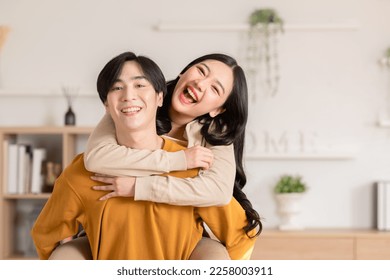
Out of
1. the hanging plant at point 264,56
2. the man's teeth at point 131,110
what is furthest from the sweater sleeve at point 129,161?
the hanging plant at point 264,56

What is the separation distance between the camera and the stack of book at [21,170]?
15.9 ft

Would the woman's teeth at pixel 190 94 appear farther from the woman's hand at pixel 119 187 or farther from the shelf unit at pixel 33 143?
the shelf unit at pixel 33 143

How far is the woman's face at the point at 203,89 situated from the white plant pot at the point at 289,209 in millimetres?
2727

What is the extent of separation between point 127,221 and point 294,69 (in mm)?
3248

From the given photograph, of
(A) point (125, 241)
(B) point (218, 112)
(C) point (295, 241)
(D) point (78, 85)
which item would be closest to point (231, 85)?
(B) point (218, 112)

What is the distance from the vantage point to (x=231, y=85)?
2.21 metres

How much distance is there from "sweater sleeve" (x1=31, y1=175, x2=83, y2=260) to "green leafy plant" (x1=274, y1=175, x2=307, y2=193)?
114 inches

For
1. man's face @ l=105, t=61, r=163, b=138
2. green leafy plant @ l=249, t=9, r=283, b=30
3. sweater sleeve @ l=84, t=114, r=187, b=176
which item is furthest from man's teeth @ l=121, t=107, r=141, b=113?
green leafy plant @ l=249, t=9, r=283, b=30

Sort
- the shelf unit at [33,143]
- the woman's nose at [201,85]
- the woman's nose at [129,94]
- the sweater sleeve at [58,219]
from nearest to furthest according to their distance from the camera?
the woman's nose at [129,94], the sweater sleeve at [58,219], the woman's nose at [201,85], the shelf unit at [33,143]

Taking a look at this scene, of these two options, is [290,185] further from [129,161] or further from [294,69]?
[129,161]

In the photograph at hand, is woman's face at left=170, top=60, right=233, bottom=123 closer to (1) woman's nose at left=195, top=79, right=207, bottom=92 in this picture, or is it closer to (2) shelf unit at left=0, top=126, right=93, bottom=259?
(1) woman's nose at left=195, top=79, right=207, bottom=92

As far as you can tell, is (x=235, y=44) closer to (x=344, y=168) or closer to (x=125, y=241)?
(x=344, y=168)

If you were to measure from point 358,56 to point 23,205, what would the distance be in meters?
2.55

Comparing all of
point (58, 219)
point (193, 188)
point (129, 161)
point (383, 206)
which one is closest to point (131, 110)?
point (129, 161)
